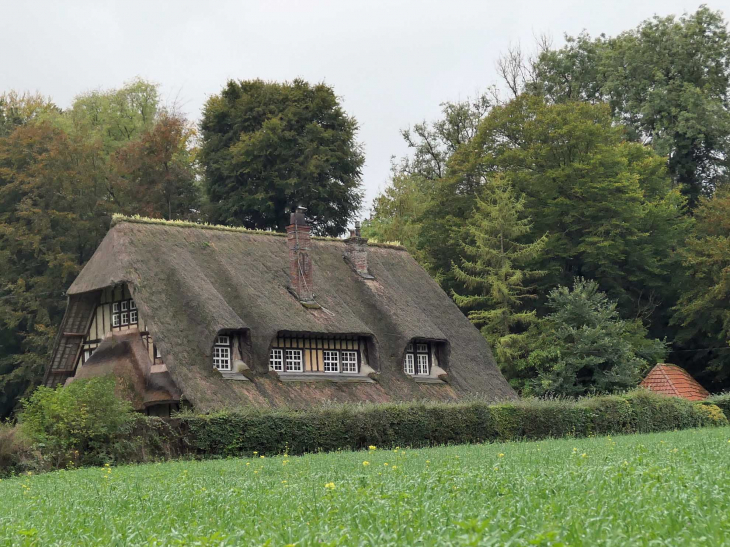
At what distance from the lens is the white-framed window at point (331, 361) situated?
3603 cm

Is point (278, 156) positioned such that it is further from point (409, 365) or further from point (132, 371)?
point (132, 371)

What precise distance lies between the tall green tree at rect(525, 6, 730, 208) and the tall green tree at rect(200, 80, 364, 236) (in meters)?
17.5

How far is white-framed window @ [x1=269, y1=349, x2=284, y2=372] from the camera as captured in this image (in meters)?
34.2

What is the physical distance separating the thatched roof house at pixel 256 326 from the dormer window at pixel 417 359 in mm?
65

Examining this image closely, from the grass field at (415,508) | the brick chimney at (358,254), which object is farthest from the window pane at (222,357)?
the grass field at (415,508)

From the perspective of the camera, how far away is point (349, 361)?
121 ft

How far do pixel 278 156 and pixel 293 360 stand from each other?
19.4 metres

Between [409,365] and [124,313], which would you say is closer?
[124,313]

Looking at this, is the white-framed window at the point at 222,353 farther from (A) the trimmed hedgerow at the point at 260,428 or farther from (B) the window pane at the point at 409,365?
(B) the window pane at the point at 409,365

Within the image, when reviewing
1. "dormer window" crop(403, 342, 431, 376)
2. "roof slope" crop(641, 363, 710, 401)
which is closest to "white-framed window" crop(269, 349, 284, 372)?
"dormer window" crop(403, 342, 431, 376)

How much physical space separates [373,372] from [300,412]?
9.19 m

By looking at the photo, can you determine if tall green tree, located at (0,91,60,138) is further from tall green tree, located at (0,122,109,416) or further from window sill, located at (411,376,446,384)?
window sill, located at (411,376,446,384)

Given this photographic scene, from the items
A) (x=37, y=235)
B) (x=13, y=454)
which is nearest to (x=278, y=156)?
(x=37, y=235)

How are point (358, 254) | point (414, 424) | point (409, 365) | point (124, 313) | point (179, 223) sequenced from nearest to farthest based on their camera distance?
1. point (414, 424)
2. point (124, 313)
3. point (179, 223)
4. point (409, 365)
5. point (358, 254)
